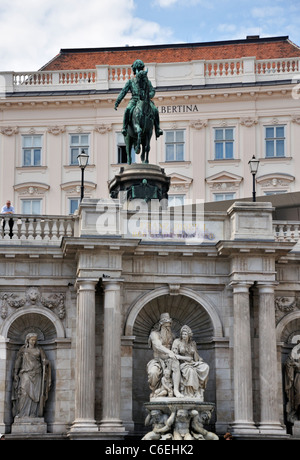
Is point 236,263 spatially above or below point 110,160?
below

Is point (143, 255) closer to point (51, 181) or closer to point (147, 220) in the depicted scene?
point (147, 220)

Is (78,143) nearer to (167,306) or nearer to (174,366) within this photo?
(167,306)

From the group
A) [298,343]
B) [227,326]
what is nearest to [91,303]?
[227,326]

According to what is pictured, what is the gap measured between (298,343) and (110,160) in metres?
22.7

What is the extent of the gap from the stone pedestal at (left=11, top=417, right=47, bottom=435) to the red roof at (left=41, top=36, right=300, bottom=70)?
29585mm

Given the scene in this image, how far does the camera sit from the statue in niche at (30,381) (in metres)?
33.1

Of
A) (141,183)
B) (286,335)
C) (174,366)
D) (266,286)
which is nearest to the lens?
(174,366)

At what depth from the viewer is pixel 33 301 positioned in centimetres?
3381

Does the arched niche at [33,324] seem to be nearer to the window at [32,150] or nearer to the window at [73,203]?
the window at [73,203]

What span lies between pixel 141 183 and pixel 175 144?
20363mm

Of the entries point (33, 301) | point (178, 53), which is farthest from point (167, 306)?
point (178, 53)

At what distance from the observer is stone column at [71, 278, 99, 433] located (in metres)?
31.9

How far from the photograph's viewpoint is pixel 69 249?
3291 cm

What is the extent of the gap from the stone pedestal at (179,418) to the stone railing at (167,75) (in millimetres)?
26995
